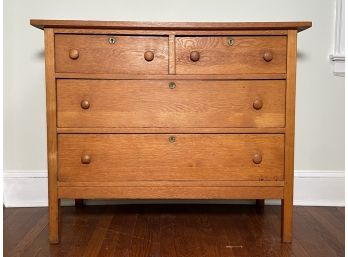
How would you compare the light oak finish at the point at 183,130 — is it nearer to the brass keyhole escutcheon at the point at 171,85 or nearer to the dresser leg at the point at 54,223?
the brass keyhole escutcheon at the point at 171,85

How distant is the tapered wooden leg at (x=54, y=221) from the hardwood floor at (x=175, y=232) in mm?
36

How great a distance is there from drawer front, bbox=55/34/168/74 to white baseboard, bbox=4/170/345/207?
942mm

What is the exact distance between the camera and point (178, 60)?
1657mm

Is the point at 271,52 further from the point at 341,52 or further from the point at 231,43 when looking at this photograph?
the point at 341,52

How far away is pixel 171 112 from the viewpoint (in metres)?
1.67

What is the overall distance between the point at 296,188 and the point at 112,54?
4.67 feet

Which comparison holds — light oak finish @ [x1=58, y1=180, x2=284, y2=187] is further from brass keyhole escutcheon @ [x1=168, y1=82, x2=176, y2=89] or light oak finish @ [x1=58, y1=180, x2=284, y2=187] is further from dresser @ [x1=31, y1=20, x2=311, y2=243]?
brass keyhole escutcheon @ [x1=168, y1=82, x2=176, y2=89]


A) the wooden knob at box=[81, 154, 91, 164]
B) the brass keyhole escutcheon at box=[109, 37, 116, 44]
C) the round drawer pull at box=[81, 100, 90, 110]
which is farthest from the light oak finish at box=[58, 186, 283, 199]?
the brass keyhole escutcheon at box=[109, 37, 116, 44]

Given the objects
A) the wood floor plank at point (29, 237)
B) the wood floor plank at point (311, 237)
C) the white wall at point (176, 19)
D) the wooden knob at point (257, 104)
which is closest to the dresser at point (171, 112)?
the wooden knob at point (257, 104)

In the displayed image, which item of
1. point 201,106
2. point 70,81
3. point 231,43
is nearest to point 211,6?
point 231,43

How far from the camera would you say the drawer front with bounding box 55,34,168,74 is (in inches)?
64.4

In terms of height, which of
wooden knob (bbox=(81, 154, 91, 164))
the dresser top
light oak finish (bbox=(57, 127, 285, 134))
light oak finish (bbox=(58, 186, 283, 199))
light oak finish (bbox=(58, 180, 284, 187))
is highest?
the dresser top

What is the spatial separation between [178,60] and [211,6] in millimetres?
769

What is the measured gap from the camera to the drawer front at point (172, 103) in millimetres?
1653
